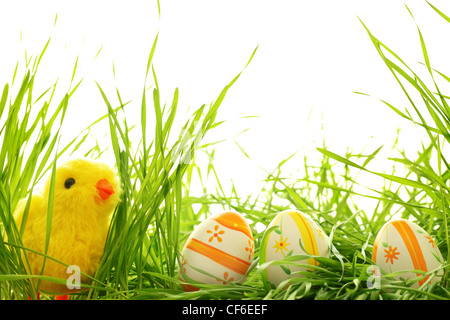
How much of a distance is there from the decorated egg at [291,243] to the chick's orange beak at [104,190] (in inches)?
7.5

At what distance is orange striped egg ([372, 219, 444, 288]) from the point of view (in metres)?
0.58

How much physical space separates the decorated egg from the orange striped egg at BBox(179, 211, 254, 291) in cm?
3

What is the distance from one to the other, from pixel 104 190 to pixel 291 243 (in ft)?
0.74

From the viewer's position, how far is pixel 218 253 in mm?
610

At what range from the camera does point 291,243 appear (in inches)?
23.4

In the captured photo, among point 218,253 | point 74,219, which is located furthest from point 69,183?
point 218,253

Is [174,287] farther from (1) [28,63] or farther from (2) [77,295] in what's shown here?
(1) [28,63]

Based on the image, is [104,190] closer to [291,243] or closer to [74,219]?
[74,219]

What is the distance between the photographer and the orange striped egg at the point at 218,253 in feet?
2.00

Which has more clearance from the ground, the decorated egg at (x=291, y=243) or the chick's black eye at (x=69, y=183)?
the chick's black eye at (x=69, y=183)

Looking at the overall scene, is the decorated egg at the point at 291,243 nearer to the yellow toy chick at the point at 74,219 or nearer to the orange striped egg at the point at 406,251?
the orange striped egg at the point at 406,251

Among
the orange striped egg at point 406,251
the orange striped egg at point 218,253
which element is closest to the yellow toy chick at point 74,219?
the orange striped egg at point 218,253

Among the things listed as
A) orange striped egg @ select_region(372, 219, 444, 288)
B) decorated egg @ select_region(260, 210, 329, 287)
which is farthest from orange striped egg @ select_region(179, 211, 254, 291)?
orange striped egg @ select_region(372, 219, 444, 288)

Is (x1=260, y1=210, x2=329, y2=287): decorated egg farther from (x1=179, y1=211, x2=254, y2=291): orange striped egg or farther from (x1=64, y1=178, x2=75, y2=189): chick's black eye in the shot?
(x1=64, y1=178, x2=75, y2=189): chick's black eye
